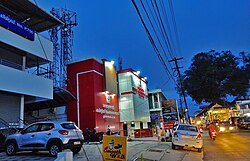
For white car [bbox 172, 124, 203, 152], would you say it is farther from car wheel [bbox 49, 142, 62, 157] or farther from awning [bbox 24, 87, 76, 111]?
awning [bbox 24, 87, 76, 111]

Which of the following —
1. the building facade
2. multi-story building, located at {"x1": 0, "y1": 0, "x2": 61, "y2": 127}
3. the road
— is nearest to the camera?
the road

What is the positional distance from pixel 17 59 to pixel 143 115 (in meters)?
20.7

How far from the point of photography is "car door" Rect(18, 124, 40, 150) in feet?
34.8

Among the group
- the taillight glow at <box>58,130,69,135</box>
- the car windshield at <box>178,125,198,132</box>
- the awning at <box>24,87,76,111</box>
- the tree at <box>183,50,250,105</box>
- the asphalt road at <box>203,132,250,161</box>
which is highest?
the tree at <box>183,50,250,105</box>

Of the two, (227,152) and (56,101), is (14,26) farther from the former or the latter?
(227,152)

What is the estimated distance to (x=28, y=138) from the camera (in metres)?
10.8

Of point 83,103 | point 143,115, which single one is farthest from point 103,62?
point 143,115

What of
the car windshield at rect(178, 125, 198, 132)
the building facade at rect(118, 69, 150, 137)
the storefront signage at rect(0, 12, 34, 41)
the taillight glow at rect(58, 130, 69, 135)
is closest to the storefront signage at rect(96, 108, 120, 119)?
the building facade at rect(118, 69, 150, 137)

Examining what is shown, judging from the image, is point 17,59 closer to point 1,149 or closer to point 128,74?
point 1,149

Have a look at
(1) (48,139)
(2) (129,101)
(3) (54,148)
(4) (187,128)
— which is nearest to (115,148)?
(3) (54,148)

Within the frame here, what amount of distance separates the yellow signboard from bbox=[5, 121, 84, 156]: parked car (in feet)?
13.1

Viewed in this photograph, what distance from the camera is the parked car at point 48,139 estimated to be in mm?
10094

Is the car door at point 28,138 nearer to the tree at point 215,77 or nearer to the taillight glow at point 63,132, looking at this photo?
→ the taillight glow at point 63,132

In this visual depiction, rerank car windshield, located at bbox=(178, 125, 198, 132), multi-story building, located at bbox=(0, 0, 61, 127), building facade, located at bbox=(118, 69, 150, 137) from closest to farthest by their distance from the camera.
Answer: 1. car windshield, located at bbox=(178, 125, 198, 132)
2. multi-story building, located at bbox=(0, 0, 61, 127)
3. building facade, located at bbox=(118, 69, 150, 137)
